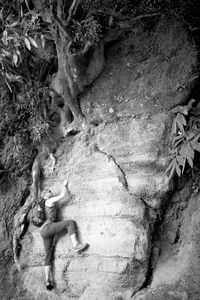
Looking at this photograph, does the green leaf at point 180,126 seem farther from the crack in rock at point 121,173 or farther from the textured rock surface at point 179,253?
the crack in rock at point 121,173

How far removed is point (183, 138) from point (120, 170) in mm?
1276

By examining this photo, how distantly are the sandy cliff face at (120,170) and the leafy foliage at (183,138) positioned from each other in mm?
258

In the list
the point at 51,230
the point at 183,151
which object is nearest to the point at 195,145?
the point at 183,151

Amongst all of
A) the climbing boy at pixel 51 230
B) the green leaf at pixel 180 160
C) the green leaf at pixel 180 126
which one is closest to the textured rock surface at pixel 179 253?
the green leaf at pixel 180 160

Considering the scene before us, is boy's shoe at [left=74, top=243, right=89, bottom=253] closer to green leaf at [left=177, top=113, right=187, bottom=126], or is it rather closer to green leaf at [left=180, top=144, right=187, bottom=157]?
green leaf at [left=180, top=144, right=187, bottom=157]

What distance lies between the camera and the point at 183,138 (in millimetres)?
5559

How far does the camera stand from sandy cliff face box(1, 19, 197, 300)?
5.59 metres

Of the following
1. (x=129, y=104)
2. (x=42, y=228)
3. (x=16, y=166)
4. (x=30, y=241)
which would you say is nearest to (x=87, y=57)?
(x=129, y=104)

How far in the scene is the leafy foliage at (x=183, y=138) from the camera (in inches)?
210

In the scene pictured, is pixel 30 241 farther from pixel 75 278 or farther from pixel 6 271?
Answer: pixel 75 278

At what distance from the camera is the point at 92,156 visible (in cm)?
639

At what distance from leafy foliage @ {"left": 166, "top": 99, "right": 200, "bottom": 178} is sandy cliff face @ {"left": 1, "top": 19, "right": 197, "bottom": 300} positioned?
26 centimetres

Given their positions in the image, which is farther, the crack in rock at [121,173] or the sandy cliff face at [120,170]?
the crack in rock at [121,173]

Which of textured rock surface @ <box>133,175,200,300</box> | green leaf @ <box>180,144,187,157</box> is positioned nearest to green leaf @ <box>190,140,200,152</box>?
green leaf @ <box>180,144,187,157</box>
